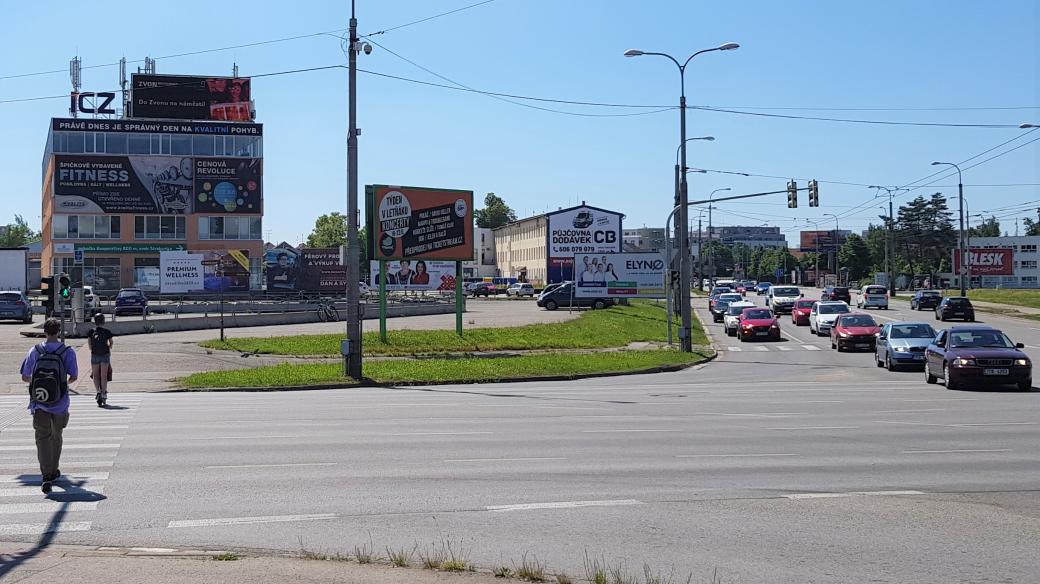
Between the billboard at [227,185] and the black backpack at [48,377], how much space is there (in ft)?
289

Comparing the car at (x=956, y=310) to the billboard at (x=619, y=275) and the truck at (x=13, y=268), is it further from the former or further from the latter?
the truck at (x=13, y=268)

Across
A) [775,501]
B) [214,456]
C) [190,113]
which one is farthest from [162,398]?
[190,113]

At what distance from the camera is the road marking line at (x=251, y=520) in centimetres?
886

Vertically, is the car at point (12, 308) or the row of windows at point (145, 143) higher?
the row of windows at point (145, 143)

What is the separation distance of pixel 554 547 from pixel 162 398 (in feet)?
54.2

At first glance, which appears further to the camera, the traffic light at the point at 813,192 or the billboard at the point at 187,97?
the billboard at the point at 187,97

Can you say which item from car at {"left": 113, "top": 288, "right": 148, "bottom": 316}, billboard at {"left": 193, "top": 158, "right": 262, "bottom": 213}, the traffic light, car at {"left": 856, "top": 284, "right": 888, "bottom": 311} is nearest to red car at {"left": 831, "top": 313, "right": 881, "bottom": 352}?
the traffic light

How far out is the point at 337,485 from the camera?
35.1ft

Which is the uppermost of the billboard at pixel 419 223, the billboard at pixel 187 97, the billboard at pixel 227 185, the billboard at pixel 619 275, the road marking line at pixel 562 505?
the billboard at pixel 187 97

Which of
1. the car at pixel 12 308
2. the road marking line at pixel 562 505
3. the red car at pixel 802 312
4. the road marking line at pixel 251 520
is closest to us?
the road marking line at pixel 251 520

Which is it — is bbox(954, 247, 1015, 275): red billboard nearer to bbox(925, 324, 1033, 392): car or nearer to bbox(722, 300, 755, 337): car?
bbox(722, 300, 755, 337): car

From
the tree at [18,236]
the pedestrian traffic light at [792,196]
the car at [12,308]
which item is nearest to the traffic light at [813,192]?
the pedestrian traffic light at [792,196]

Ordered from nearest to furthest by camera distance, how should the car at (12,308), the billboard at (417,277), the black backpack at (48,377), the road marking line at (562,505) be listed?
the road marking line at (562,505) → the black backpack at (48,377) → the car at (12,308) → the billboard at (417,277)

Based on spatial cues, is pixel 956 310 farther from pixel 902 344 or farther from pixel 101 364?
pixel 101 364
